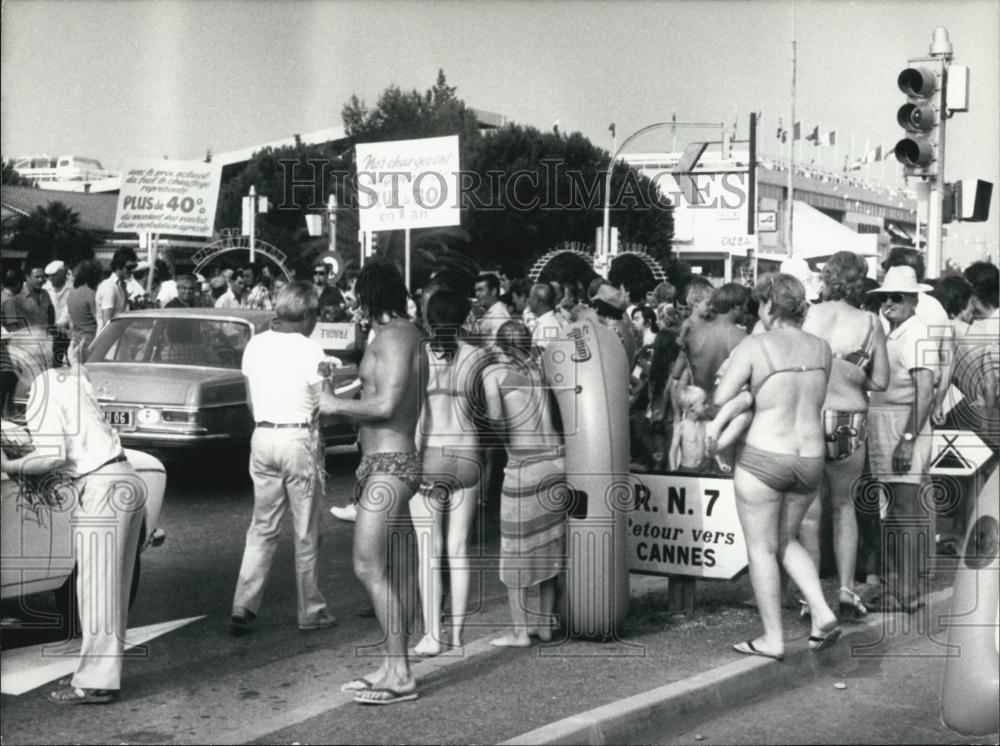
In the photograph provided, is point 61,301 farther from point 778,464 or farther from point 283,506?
point 778,464

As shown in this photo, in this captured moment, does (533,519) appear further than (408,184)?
No

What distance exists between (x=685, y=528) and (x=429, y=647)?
149cm

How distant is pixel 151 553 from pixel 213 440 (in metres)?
2.00

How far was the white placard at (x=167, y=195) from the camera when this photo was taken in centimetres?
1698

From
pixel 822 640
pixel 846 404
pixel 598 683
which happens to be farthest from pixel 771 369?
pixel 598 683

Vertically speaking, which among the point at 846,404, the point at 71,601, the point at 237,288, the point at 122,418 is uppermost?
the point at 237,288

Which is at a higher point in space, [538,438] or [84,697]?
[538,438]

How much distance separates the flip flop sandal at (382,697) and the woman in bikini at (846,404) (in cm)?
257

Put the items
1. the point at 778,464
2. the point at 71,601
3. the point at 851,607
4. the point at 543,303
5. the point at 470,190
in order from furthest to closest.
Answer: the point at 470,190 → the point at 543,303 → the point at 851,607 → the point at 71,601 → the point at 778,464

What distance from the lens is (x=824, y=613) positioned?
21.6 feet

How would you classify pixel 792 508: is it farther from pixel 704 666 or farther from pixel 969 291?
pixel 969 291

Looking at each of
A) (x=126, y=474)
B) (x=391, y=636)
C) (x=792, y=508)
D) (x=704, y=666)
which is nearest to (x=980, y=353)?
(x=792, y=508)

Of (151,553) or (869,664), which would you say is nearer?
(869,664)

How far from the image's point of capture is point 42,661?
6426 millimetres
